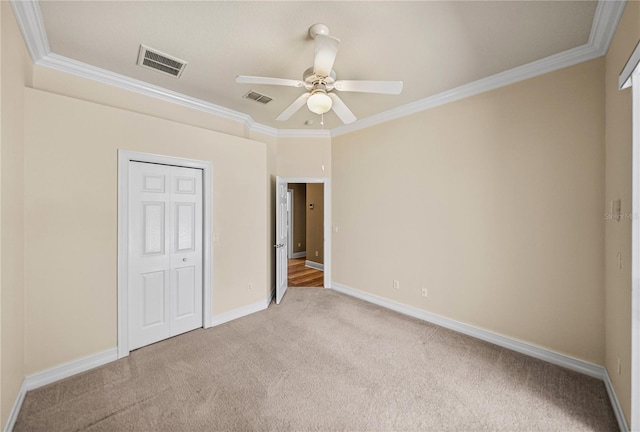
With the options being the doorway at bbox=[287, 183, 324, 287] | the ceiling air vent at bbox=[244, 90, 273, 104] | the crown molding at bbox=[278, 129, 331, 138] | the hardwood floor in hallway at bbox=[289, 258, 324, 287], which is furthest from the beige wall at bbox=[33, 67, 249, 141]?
the doorway at bbox=[287, 183, 324, 287]

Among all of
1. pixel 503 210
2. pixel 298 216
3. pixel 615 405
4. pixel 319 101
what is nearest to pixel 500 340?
pixel 615 405

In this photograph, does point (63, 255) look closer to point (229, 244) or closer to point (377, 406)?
point (229, 244)

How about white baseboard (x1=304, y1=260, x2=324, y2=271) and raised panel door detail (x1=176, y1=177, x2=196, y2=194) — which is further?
white baseboard (x1=304, y1=260, x2=324, y2=271)

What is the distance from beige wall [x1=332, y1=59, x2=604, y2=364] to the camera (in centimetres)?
230

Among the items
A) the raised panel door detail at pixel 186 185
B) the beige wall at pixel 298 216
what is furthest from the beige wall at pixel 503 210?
the beige wall at pixel 298 216

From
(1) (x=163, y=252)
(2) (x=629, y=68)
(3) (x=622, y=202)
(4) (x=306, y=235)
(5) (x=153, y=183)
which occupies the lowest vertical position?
(4) (x=306, y=235)

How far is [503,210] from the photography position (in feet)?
9.08

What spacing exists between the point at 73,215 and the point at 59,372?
4.41 feet

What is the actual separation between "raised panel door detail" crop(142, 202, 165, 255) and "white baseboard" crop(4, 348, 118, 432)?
1.01 m

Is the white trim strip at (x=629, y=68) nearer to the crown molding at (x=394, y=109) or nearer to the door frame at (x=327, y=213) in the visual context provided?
the crown molding at (x=394, y=109)

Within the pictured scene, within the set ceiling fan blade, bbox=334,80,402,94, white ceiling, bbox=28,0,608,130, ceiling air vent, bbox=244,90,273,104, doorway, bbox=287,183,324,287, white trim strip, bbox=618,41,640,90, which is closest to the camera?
white trim strip, bbox=618,41,640,90

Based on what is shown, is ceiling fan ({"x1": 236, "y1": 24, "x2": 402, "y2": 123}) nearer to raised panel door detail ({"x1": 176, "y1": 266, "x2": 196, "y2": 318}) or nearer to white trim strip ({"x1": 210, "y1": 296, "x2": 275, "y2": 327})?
raised panel door detail ({"x1": 176, "y1": 266, "x2": 196, "y2": 318})

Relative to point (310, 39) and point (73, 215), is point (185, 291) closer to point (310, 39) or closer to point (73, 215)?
point (73, 215)

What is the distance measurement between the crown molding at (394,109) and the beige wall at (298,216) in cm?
389
